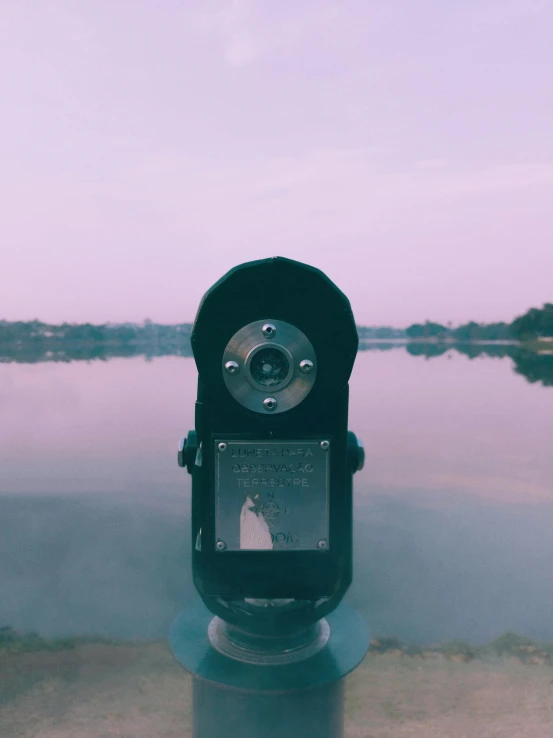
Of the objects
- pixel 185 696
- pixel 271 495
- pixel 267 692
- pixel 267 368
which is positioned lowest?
pixel 185 696

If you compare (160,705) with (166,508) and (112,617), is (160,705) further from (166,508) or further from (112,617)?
(166,508)

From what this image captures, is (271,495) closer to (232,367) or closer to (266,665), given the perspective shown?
(232,367)

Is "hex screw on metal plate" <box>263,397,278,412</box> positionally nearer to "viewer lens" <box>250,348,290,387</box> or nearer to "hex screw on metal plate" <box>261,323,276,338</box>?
"viewer lens" <box>250,348,290,387</box>

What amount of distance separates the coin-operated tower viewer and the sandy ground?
161 cm

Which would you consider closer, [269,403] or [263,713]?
[269,403]

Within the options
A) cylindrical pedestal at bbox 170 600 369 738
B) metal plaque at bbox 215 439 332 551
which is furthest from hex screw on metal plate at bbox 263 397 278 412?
cylindrical pedestal at bbox 170 600 369 738

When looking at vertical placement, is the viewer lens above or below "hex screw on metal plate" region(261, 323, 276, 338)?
below

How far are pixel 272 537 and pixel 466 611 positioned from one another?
145 inches

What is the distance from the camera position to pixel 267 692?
1.89 meters

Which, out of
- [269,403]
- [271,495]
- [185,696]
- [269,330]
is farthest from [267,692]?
[185,696]

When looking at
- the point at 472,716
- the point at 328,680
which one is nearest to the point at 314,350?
the point at 328,680

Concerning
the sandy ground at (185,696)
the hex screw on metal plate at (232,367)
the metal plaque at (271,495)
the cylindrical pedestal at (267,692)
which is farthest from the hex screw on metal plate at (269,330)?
the sandy ground at (185,696)

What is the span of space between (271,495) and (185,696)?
2.44 m

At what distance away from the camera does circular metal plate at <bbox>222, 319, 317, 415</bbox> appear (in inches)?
71.2
